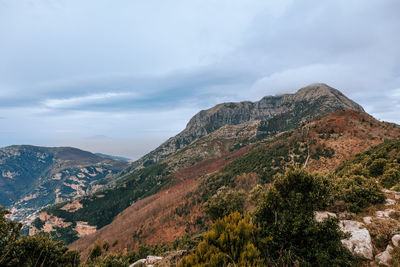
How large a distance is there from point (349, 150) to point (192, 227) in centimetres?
4797

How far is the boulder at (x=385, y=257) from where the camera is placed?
5.60m

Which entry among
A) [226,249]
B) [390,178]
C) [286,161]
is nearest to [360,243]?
[226,249]

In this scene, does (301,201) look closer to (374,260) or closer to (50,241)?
(374,260)

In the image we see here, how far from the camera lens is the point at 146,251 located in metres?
29.3

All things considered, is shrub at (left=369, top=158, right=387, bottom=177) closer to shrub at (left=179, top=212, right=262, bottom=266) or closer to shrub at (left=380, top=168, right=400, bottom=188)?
shrub at (left=380, top=168, right=400, bottom=188)

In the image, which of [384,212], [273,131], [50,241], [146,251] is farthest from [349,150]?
[273,131]

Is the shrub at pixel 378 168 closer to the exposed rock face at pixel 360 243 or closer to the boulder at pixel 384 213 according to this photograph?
the boulder at pixel 384 213

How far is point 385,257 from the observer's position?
569 cm

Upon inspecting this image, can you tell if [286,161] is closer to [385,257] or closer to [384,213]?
[384,213]

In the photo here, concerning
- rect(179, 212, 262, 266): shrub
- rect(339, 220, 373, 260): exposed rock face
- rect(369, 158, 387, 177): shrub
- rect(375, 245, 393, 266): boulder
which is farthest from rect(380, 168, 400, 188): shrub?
rect(179, 212, 262, 266): shrub

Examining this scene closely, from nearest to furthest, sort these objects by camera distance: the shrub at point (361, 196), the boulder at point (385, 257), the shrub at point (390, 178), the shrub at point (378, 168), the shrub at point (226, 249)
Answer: the shrub at point (226, 249), the boulder at point (385, 257), the shrub at point (361, 196), the shrub at point (390, 178), the shrub at point (378, 168)

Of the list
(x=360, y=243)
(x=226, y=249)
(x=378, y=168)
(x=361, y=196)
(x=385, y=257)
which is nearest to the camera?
(x=226, y=249)

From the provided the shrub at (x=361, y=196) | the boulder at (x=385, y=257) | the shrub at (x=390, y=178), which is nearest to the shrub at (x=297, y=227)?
the boulder at (x=385, y=257)

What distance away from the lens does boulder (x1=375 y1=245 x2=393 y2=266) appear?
560cm
